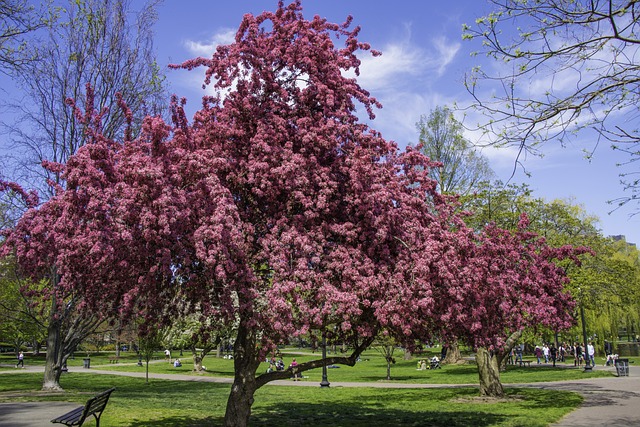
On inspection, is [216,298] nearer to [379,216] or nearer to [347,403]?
[379,216]

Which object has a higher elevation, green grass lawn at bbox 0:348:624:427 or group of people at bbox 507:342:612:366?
green grass lawn at bbox 0:348:624:427

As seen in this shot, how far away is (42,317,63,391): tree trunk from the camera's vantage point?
2162cm

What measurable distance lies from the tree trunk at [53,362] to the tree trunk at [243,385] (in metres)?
13.5

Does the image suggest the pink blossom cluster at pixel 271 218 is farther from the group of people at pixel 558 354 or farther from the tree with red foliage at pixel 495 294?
the group of people at pixel 558 354

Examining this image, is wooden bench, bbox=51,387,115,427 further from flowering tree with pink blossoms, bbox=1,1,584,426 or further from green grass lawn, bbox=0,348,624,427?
green grass lawn, bbox=0,348,624,427

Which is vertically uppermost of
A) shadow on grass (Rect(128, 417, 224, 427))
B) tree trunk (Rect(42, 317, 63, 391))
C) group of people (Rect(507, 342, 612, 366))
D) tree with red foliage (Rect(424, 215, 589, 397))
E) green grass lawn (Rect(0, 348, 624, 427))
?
tree with red foliage (Rect(424, 215, 589, 397))

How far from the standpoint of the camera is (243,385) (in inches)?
467

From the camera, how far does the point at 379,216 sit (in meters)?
11.0

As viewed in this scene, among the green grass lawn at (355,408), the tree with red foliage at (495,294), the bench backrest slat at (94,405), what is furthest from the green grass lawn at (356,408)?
the bench backrest slat at (94,405)

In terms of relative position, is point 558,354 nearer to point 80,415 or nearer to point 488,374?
point 488,374

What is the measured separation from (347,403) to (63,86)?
19.1m

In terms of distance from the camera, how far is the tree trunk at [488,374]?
1984cm

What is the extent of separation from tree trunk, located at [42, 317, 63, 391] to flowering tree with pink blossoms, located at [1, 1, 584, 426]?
10796mm

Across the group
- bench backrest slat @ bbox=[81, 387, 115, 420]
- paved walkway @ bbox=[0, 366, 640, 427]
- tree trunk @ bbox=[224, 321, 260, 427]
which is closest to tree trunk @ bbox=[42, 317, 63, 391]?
paved walkway @ bbox=[0, 366, 640, 427]
